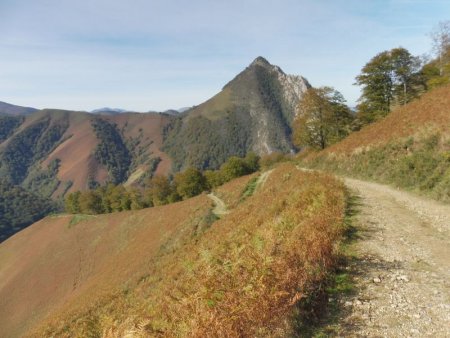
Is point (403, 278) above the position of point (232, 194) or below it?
above

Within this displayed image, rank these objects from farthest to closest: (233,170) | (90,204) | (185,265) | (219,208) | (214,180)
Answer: (90,204), (214,180), (233,170), (219,208), (185,265)

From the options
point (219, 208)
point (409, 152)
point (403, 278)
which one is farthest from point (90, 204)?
point (403, 278)

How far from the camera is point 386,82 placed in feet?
176

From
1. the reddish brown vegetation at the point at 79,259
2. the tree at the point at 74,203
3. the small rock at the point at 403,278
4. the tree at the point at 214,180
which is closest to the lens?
the small rock at the point at 403,278

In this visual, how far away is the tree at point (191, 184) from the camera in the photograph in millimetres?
95062

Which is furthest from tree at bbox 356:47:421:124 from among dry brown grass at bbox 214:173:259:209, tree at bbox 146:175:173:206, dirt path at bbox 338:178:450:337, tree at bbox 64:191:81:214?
tree at bbox 64:191:81:214

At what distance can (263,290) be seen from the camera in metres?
6.78

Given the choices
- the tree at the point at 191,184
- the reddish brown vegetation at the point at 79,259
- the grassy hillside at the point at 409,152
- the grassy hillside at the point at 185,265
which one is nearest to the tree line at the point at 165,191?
the tree at the point at 191,184

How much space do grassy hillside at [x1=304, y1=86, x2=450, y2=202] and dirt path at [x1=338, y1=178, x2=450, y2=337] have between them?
4350 millimetres

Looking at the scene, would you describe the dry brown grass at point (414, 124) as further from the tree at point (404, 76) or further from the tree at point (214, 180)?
the tree at point (214, 180)

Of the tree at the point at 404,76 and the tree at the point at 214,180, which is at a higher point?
the tree at the point at 404,76

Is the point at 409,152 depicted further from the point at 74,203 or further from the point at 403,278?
the point at 74,203

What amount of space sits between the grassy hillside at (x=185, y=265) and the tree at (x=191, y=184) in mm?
24920

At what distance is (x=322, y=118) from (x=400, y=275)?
46.9 meters
